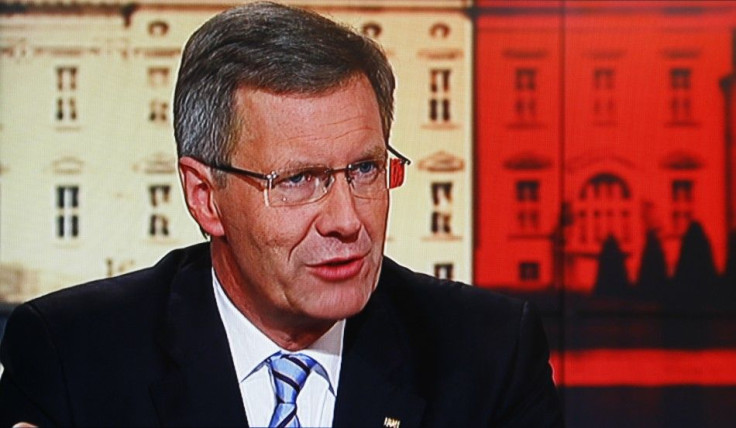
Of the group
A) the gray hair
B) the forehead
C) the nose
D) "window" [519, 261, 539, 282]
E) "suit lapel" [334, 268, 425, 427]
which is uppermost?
the gray hair

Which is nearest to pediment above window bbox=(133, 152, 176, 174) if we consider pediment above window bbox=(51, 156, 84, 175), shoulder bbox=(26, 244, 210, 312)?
pediment above window bbox=(51, 156, 84, 175)

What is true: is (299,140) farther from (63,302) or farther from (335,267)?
(63,302)

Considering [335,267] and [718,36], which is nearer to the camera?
[335,267]

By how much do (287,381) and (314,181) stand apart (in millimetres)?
316

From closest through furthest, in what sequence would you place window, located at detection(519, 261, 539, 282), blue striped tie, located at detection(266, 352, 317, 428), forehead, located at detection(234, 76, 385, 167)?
forehead, located at detection(234, 76, 385, 167) → blue striped tie, located at detection(266, 352, 317, 428) → window, located at detection(519, 261, 539, 282)

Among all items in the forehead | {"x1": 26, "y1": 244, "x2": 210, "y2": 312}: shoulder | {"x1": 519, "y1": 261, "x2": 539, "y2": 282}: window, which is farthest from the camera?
{"x1": 519, "y1": 261, "x2": 539, "y2": 282}: window

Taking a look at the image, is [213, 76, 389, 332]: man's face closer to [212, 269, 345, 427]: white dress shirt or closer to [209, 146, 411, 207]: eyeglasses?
[209, 146, 411, 207]: eyeglasses

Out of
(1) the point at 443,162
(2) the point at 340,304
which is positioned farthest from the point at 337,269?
(1) the point at 443,162

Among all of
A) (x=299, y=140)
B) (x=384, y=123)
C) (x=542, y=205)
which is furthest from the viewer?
(x=542, y=205)

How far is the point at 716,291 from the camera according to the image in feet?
11.9

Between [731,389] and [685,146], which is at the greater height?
[685,146]

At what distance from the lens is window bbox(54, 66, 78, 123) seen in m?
3.67

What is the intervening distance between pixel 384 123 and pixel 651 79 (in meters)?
2.08

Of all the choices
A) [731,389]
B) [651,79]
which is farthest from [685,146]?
[731,389]
